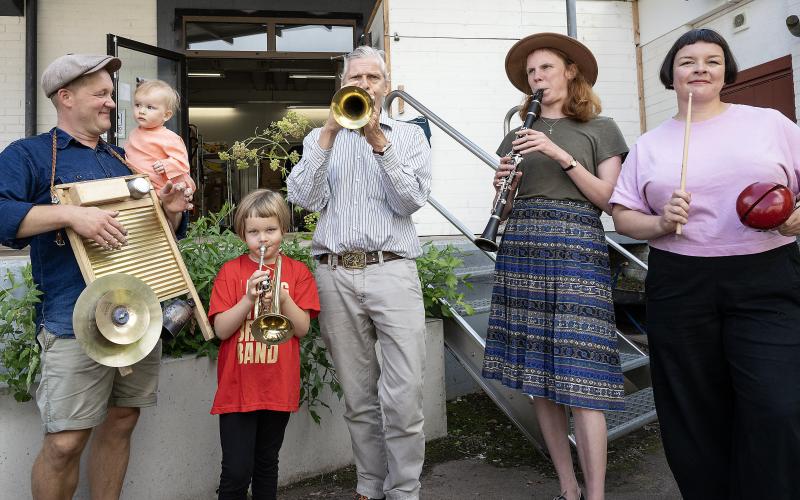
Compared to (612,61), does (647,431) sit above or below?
below

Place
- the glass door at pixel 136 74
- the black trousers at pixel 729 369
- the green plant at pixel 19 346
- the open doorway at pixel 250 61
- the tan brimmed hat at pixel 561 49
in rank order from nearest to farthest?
1. the black trousers at pixel 729 369
2. the green plant at pixel 19 346
3. the tan brimmed hat at pixel 561 49
4. the glass door at pixel 136 74
5. the open doorway at pixel 250 61

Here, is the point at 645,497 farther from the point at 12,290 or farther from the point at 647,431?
the point at 12,290

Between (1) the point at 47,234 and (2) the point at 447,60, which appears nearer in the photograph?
(1) the point at 47,234

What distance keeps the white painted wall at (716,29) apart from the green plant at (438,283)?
4127mm

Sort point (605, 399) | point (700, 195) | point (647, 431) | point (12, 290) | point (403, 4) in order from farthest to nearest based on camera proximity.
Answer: point (403, 4) → point (647, 431) → point (12, 290) → point (605, 399) → point (700, 195)

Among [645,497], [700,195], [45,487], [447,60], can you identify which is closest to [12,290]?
[45,487]

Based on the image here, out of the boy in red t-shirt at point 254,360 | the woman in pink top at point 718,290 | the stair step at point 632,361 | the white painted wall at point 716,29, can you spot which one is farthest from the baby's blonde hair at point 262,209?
the white painted wall at point 716,29

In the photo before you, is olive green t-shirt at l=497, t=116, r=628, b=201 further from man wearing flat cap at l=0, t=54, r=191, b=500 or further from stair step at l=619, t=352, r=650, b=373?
man wearing flat cap at l=0, t=54, r=191, b=500

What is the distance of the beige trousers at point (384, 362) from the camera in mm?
2498

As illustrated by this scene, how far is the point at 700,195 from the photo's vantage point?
2.02 meters

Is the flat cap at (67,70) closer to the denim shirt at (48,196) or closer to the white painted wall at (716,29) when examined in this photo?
the denim shirt at (48,196)

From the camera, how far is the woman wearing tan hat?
7.89ft

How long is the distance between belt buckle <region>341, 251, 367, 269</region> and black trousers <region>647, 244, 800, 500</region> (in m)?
1.12

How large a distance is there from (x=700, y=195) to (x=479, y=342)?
169cm
